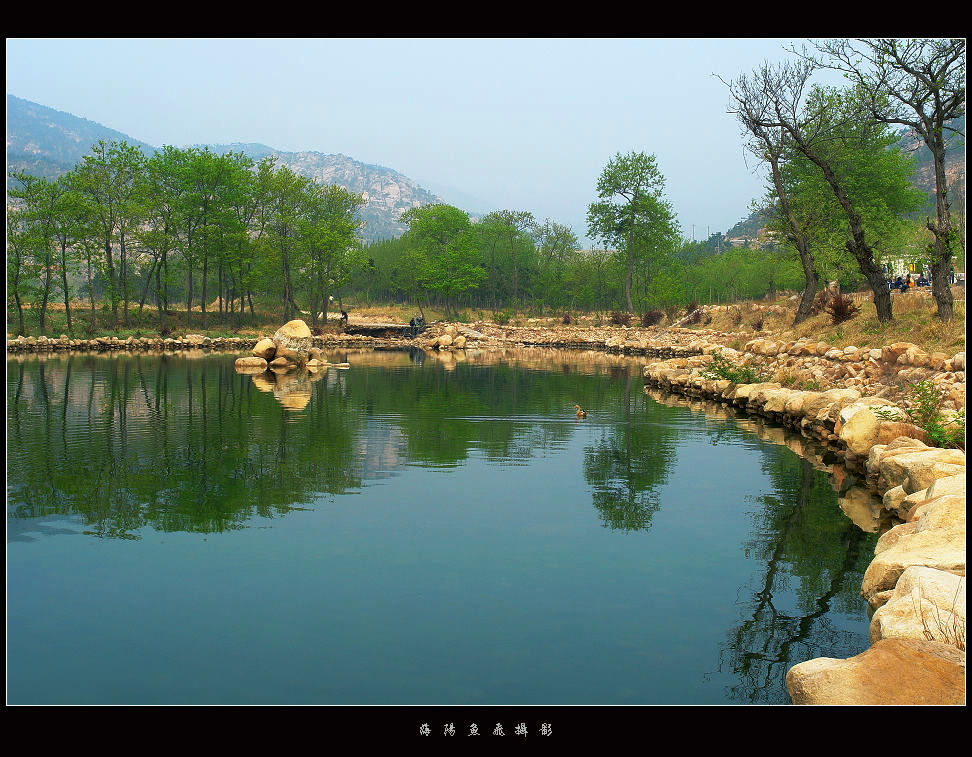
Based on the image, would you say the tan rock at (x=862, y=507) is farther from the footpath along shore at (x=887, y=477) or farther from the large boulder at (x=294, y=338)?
the large boulder at (x=294, y=338)

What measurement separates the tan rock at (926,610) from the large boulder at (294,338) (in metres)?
37.9

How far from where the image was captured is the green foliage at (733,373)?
26.2 metres

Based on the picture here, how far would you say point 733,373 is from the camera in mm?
26703

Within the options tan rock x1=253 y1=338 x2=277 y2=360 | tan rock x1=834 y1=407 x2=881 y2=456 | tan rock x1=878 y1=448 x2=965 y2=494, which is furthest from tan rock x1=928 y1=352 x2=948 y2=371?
tan rock x1=253 y1=338 x2=277 y2=360

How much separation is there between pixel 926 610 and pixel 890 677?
1.12 m

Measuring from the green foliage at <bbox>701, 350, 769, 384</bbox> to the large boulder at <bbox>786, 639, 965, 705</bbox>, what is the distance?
21.3 metres

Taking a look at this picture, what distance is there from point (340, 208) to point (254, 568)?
71.8 meters

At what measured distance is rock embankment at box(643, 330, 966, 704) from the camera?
17.5 feet

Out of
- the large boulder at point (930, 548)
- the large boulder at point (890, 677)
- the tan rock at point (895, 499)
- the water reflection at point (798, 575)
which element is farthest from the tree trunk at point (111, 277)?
the large boulder at point (890, 677)

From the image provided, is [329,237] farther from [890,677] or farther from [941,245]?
[890,677]

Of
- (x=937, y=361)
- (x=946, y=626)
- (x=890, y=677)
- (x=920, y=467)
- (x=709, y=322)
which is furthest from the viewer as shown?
(x=709, y=322)

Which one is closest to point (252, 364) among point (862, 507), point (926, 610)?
point (862, 507)

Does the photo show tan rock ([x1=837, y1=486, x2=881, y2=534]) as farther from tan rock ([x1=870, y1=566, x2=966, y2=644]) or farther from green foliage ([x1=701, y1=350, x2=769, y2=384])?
green foliage ([x1=701, y1=350, x2=769, y2=384])
